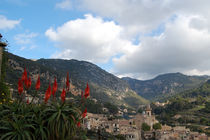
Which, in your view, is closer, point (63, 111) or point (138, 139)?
point (63, 111)

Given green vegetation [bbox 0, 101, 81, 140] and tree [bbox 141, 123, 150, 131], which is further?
tree [bbox 141, 123, 150, 131]

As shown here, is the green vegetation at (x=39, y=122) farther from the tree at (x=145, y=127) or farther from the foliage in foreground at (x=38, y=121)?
the tree at (x=145, y=127)

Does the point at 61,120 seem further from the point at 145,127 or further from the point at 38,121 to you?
the point at 145,127

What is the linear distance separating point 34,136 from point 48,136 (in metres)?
0.44

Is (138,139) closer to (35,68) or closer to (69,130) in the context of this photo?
(69,130)

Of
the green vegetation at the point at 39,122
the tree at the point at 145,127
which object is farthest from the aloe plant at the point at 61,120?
the tree at the point at 145,127

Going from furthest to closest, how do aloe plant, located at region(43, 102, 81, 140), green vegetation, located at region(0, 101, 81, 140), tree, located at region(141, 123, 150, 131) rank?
tree, located at region(141, 123, 150, 131) < aloe plant, located at region(43, 102, 81, 140) < green vegetation, located at region(0, 101, 81, 140)

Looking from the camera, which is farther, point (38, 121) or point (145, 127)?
point (145, 127)

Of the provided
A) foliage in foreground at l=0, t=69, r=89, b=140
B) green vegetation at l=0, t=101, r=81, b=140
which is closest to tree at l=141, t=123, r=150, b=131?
foliage in foreground at l=0, t=69, r=89, b=140

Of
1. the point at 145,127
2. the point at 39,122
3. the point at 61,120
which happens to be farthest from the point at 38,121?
the point at 145,127

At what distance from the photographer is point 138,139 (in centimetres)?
5547

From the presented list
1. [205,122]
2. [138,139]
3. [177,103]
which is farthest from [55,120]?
[177,103]

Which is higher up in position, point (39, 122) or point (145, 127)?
point (39, 122)

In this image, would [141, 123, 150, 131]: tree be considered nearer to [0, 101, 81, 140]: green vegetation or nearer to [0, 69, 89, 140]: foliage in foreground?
[0, 69, 89, 140]: foliage in foreground
